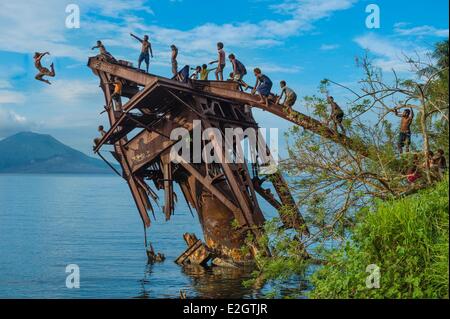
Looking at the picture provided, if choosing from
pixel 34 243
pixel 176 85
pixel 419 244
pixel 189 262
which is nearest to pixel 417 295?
pixel 419 244

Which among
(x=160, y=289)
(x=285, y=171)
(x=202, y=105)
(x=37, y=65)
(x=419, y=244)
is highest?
(x=37, y=65)

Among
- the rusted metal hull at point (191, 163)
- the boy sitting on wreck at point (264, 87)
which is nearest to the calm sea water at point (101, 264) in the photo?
the rusted metal hull at point (191, 163)

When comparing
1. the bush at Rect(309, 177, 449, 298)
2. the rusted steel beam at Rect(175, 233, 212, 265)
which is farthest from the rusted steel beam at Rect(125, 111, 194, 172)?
the bush at Rect(309, 177, 449, 298)

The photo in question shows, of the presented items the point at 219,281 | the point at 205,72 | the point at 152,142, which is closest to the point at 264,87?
the point at 205,72

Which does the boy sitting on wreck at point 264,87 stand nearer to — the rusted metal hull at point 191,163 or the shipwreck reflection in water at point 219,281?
the rusted metal hull at point 191,163

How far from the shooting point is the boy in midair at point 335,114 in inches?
631

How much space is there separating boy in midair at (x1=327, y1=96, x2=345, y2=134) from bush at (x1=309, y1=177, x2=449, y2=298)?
2957mm

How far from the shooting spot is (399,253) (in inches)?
495

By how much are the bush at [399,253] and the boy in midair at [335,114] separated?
2.96 metres

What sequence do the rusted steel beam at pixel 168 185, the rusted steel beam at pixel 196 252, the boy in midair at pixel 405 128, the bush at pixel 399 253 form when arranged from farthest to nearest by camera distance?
the rusted steel beam at pixel 196 252 < the rusted steel beam at pixel 168 185 < the boy in midair at pixel 405 128 < the bush at pixel 399 253

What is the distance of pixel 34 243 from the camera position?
147 feet

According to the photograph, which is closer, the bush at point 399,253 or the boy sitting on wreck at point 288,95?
the bush at point 399,253

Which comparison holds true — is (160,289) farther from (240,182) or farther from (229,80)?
(229,80)

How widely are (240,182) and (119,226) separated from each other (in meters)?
38.7
